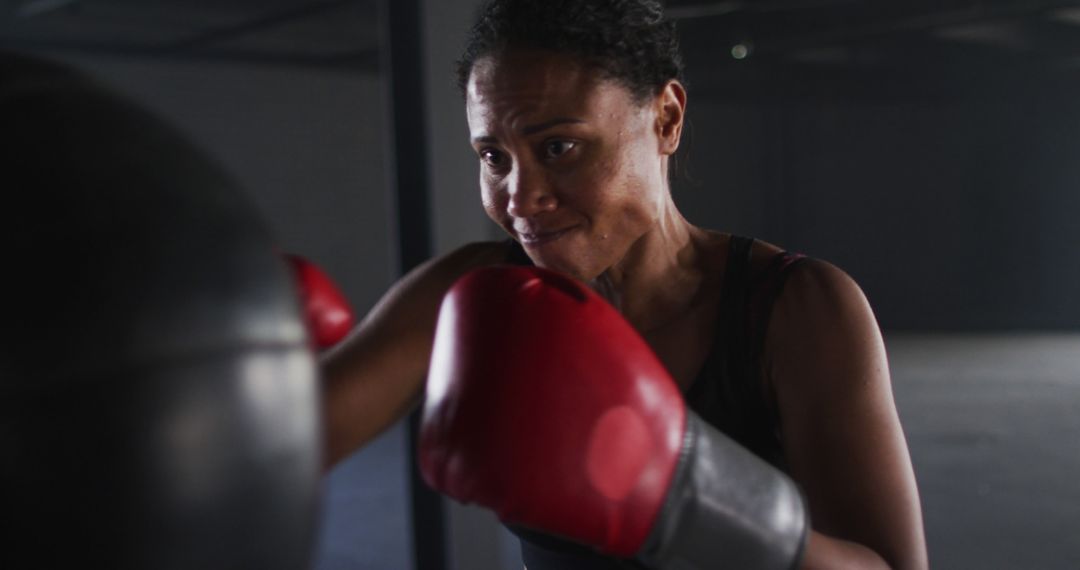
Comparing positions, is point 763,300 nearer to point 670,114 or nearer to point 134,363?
point 670,114

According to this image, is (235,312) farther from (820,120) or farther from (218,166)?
(820,120)

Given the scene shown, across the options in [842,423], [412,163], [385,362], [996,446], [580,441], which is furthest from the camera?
[996,446]

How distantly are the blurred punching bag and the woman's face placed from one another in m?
0.50

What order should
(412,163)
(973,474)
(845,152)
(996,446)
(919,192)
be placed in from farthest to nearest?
(845,152) < (919,192) < (996,446) < (973,474) < (412,163)

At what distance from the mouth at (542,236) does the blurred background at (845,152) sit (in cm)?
342

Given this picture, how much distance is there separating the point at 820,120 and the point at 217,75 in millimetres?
5272

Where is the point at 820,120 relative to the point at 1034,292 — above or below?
above

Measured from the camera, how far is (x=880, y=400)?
103cm

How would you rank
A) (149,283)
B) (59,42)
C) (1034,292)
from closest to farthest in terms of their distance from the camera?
(149,283) < (59,42) < (1034,292)

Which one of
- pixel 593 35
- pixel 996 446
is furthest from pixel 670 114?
pixel 996 446

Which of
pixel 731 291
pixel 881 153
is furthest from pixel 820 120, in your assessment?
pixel 731 291

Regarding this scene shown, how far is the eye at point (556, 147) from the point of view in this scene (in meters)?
1.04

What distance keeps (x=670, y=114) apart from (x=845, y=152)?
27.2 feet

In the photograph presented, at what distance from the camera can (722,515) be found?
0.78 metres
